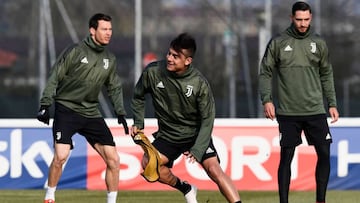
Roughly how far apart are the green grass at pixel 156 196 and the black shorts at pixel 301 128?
206 centimetres

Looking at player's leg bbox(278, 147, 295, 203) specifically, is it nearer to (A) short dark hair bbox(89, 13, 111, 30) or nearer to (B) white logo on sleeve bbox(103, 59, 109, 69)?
(B) white logo on sleeve bbox(103, 59, 109, 69)

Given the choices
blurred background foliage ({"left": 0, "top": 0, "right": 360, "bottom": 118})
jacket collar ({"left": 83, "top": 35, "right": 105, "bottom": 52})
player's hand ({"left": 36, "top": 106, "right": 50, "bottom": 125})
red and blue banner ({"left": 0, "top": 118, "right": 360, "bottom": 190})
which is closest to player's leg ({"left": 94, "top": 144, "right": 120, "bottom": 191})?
player's hand ({"left": 36, "top": 106, "right": 50, "bottom": 125})

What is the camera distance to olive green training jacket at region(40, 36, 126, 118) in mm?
12078

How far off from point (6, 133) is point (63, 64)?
5001mm

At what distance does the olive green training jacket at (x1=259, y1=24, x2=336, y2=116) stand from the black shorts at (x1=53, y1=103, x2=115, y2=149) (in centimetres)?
174

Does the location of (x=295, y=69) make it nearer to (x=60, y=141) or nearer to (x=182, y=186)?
(x=182, y=186)

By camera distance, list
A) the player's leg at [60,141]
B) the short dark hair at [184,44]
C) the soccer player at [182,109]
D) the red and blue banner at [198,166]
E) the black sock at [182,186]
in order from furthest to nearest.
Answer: the red and blue banner at [198,166]
the player's leg at [60,141]
the black sock at [182,186]
the soccer player at [182,109]
the short dark hair at [184,44]

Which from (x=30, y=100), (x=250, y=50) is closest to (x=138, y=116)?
(x=30, y=100)

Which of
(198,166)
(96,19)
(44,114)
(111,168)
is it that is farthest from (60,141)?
(198,166)

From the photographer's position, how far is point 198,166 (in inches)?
656

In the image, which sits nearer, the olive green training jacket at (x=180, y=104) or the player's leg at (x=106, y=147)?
the olive green training jacket at (x=180, y=104)

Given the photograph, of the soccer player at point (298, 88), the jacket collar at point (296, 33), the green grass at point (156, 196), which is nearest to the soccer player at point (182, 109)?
the soccer player at point (298, 88)

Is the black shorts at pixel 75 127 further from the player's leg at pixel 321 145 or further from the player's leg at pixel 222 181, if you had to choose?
the player's leg at pixel 321 145

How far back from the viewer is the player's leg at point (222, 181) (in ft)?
35.0
